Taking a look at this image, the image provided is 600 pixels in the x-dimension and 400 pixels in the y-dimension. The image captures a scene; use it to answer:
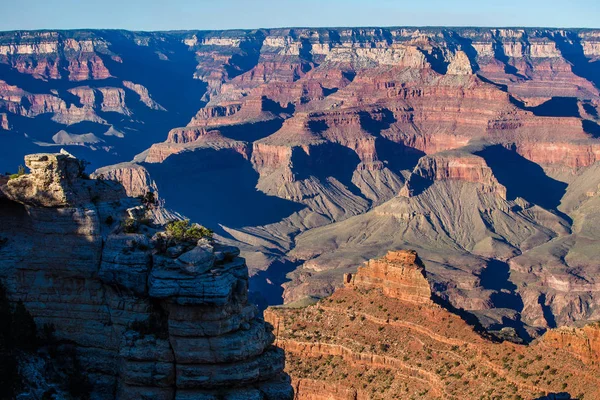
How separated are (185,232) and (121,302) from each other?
10.8ft

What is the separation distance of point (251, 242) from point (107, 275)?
119 meters

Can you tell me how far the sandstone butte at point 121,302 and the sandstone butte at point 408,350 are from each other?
48.2 feet

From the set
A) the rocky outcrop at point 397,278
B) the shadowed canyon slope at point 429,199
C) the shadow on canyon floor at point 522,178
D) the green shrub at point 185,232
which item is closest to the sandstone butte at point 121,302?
the green shrub at point 185,232

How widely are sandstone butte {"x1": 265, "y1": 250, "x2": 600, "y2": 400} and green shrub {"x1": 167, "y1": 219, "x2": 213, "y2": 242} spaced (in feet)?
52.0

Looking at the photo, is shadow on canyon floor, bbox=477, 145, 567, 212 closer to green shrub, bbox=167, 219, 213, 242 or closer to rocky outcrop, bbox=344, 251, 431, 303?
rocky outcrop, bbox=344, 251, 431, 303

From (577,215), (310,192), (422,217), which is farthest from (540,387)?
(310,192)

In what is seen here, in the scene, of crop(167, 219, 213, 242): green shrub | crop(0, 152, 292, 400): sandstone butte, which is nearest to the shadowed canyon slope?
crop(167, 219, 213, 242): green shrub

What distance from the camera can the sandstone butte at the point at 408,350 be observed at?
1624 inches

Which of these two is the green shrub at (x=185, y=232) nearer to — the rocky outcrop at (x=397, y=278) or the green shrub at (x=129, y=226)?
the green shrub at (x=129, y=226)

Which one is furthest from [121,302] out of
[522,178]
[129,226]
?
[522,178]

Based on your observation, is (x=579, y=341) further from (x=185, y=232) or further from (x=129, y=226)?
(x=129, y=226)

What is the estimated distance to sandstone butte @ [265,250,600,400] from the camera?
41250mm

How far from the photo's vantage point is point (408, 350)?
1895 inches

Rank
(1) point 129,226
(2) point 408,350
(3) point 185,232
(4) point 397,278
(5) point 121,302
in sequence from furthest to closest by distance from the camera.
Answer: (4) point 397,278 < (2) point 408,350 < (3) point 185,232 < (1) point 129,226 < (5) point 121,302
